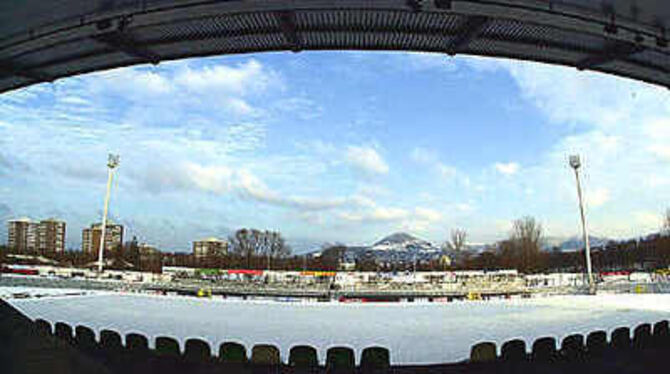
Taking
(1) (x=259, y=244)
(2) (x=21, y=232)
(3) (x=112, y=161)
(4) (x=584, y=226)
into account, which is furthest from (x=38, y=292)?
(2) (x=21, y=232)

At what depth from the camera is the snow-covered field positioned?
43.6 feet

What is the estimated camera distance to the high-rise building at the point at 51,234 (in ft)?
486

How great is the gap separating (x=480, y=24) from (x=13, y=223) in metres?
172

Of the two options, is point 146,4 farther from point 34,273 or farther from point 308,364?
point 34,273

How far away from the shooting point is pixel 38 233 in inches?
5861

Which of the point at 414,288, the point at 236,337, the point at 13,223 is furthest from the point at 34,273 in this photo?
the point at 13,223

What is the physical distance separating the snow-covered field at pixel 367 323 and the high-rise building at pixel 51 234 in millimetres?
146595

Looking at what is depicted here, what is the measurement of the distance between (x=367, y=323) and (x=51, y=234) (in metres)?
164

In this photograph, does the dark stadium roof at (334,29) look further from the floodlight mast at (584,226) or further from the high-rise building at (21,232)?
the high-rise building at (21,232)

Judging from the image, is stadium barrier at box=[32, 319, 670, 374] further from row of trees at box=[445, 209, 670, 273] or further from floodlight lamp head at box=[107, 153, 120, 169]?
row of trees at box=[445, 209, 670, 273]

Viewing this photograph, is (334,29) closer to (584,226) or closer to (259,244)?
(584,226)

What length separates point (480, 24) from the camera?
5.19m

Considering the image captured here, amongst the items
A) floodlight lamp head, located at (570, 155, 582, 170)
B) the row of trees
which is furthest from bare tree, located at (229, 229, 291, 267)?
floodlight lamp head, located at (570, 155, 582, 170)

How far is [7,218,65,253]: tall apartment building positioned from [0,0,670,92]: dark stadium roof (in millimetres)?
156373
